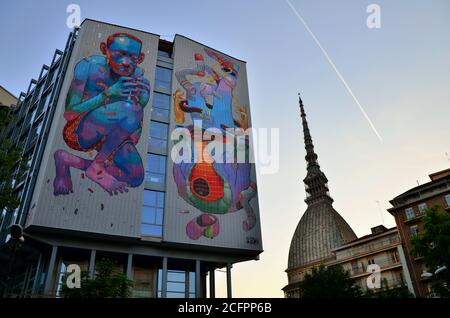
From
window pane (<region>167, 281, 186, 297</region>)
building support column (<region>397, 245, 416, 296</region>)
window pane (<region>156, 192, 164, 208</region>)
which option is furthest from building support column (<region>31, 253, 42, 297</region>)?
building support column (<region>397, 245, 416, 296</region>)

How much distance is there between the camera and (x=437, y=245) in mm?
28953

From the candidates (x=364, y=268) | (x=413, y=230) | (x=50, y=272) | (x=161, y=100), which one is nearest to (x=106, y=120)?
(x=161, y=100)

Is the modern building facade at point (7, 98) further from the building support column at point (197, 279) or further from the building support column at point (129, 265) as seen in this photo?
the building support column at point (197, 279)

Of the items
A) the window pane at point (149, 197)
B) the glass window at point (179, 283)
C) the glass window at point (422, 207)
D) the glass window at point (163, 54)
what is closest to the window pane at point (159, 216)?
the window pane at point (149, 197)

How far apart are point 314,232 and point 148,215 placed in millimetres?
83077

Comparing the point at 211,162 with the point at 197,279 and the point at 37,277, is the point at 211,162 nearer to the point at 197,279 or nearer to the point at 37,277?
the point at 197,279

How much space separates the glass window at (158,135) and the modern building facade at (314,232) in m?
68.8

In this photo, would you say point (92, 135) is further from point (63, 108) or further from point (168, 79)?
point (168, 79)

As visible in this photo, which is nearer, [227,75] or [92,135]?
[92,135]

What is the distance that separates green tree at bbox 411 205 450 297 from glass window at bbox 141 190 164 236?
25.8m
